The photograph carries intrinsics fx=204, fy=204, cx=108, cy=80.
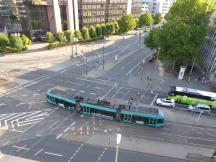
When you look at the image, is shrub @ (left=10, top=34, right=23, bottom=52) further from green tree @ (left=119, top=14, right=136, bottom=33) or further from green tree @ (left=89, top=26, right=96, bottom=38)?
green tree @ (left=119, top=14, right=136, bottom=33)

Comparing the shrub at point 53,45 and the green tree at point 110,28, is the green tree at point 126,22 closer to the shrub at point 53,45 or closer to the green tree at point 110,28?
the green tree at point 110,28

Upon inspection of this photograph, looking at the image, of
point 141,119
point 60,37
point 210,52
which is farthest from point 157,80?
point 60,37

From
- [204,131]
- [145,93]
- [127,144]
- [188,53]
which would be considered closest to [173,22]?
[188,53]

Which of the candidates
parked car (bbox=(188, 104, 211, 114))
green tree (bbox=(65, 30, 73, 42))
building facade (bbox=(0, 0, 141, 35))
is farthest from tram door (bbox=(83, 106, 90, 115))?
building facade (bbox=(0, 0, 141, 35))

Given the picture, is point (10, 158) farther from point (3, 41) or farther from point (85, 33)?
point (85, 33)

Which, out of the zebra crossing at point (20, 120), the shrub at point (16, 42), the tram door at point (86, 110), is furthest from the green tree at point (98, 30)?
the tram door at point (86, 110)

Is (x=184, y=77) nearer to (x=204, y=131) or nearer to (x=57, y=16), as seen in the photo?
(x=204, y=131)

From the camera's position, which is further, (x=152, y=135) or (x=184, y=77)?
(x=184, y=77)
